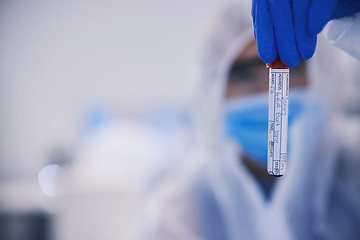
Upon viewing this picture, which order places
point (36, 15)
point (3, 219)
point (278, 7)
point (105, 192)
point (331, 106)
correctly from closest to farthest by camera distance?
point (278, 7), point (331, 106), point (105, 192), point (3, 219), point (36, 15)

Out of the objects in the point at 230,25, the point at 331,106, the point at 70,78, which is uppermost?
the point at 70,78

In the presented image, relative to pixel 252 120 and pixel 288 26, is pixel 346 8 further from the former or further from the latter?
pixel 252 120

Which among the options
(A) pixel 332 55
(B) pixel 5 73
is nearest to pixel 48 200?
(B) pixel 5 73

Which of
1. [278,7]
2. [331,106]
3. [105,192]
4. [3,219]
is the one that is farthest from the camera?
[3,219]

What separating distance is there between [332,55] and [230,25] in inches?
11.6

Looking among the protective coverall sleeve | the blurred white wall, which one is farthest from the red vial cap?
the blurred white wall

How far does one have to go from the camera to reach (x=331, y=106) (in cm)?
79

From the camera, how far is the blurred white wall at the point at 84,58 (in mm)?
2412

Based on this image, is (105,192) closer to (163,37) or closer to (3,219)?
(3,219)

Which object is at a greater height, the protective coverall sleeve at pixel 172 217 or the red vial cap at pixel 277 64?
the red vial cap at pixel 277 64

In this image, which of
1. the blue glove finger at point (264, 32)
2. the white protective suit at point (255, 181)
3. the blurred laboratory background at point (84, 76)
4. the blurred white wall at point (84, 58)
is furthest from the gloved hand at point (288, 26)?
the blurred white wall at point (84, 58)

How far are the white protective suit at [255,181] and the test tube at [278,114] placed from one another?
10.6 inches

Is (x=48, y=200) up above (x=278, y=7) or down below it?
below

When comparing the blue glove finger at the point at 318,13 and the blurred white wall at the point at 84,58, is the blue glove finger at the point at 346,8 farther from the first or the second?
the blurred white wall at the point at 84,58
